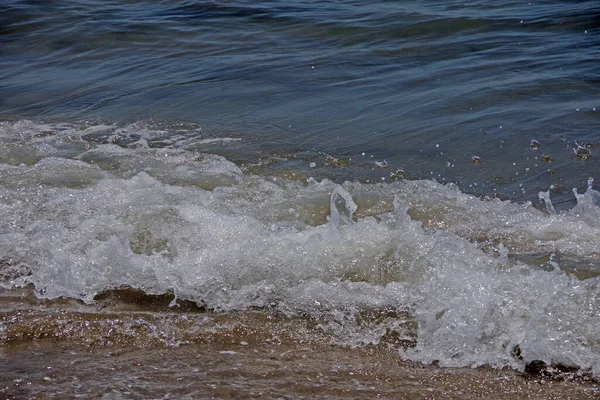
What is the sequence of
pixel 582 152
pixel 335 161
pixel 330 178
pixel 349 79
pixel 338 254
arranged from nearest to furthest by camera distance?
pixel 338 254, pixel 330 178, pixel 582 152, pixel 335 161, pixel 349 79

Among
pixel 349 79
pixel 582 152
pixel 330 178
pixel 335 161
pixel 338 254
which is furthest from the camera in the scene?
pixel 349 79

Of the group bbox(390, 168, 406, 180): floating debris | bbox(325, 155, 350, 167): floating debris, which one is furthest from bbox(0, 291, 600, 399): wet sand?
bbox(325, 155, 350, 167): floating debris

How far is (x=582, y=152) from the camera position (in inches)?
218

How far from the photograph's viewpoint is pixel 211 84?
777cm

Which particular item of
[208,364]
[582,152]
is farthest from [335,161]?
[208,364]

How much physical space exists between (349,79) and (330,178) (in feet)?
7.88

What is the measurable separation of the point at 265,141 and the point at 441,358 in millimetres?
3130

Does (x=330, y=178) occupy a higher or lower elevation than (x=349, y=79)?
lower

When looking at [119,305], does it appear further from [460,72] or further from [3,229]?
[460,72]

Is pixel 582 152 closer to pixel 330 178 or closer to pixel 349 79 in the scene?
pixel 330 178

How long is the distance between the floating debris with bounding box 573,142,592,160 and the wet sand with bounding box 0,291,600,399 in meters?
2.71

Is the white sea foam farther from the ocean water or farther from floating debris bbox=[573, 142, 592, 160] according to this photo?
floating debris bbox=[573, 142, 592, 160]

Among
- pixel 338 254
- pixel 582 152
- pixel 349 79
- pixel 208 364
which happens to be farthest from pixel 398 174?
pixel 208 364

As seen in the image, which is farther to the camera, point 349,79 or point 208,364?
point 349,79
